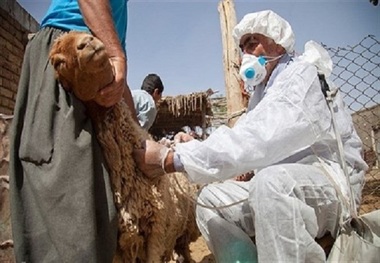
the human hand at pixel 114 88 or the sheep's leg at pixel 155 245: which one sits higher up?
the human hand at pixel 114 88

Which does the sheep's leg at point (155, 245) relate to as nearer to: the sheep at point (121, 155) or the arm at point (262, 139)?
the sheep at point (121, 155)

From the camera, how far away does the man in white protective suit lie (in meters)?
1.73

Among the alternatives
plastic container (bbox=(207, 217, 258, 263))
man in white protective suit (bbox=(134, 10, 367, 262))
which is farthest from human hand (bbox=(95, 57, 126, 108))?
plastic container (bbox=(207, 217, 258, 263))

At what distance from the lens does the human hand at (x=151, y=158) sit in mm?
1916

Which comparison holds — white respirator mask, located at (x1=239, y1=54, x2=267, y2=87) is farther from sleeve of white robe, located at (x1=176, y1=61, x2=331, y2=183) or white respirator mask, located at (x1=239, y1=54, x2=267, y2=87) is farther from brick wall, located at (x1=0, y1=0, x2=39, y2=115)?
brick wall, located at (x1=0, y1=0, x2=39, y2=115)

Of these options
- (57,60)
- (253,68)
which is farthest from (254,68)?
(57,60)

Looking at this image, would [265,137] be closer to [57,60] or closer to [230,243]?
[230,243]

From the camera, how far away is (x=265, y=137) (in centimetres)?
182

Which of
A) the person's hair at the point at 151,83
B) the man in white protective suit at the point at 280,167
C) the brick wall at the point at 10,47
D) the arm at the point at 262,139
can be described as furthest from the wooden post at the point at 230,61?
the brick wall at the point at 10,47

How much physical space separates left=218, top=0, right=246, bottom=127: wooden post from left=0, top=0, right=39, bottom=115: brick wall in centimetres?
313

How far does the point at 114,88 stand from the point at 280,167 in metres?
0.79

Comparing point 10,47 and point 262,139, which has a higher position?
point 10,47

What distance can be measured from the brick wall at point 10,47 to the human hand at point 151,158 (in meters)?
4.47

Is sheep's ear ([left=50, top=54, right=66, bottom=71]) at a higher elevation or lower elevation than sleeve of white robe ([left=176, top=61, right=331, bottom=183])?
higher
